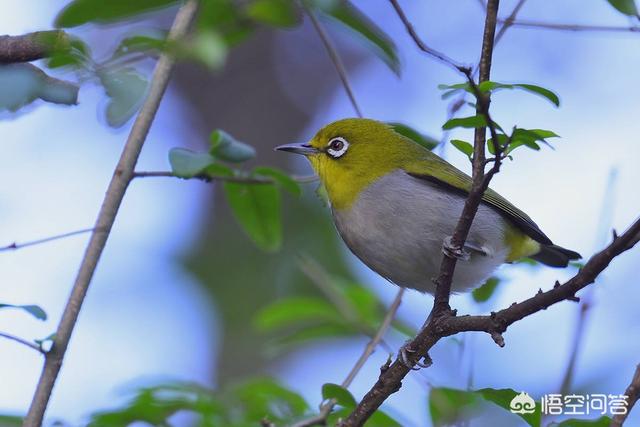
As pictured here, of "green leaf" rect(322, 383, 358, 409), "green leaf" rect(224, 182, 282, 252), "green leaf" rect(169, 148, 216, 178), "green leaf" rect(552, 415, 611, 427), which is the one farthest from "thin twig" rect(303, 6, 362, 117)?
"green leaf" rect(552, 415, 611, 427)

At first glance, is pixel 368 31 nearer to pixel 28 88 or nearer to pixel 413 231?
pixel 413 231

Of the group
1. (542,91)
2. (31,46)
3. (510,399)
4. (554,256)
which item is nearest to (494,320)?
(510,399)

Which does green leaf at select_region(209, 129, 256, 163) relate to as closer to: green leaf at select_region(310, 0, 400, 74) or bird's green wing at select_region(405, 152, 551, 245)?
green leaf at select_region(310, 0, 400, 74)

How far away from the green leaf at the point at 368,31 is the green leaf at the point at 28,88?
118 centimetres

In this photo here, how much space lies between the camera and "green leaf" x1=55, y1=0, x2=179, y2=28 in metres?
3.38

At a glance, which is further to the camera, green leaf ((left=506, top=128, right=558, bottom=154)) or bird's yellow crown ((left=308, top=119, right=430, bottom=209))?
bird's yellow crown ((left=308, top=119, right=430, bottom=209))

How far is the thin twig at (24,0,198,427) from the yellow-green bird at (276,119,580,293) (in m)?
1.63

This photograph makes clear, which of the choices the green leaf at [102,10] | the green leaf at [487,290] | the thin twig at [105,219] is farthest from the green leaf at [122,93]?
the green leaf at [487,290]

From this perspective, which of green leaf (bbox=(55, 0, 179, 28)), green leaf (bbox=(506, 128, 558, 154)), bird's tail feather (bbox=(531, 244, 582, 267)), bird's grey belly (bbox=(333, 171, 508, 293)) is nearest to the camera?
green leaf (bbox=(506, 128, 558, 154))

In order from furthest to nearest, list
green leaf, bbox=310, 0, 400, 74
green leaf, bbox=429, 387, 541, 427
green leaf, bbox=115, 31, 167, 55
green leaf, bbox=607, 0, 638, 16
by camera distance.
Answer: green leaf, bbox=429, 387, 541, 427
green leaf, bbox=310, 0, 400, 74
green leaf, bbox=607, 0, 638, 16
green leaf, bbox=115, 31, 167, 55

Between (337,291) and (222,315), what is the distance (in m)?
6.62

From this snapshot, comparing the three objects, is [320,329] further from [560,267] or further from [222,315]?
[222,315]

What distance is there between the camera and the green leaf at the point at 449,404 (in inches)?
146

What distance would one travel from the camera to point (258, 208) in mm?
4703
